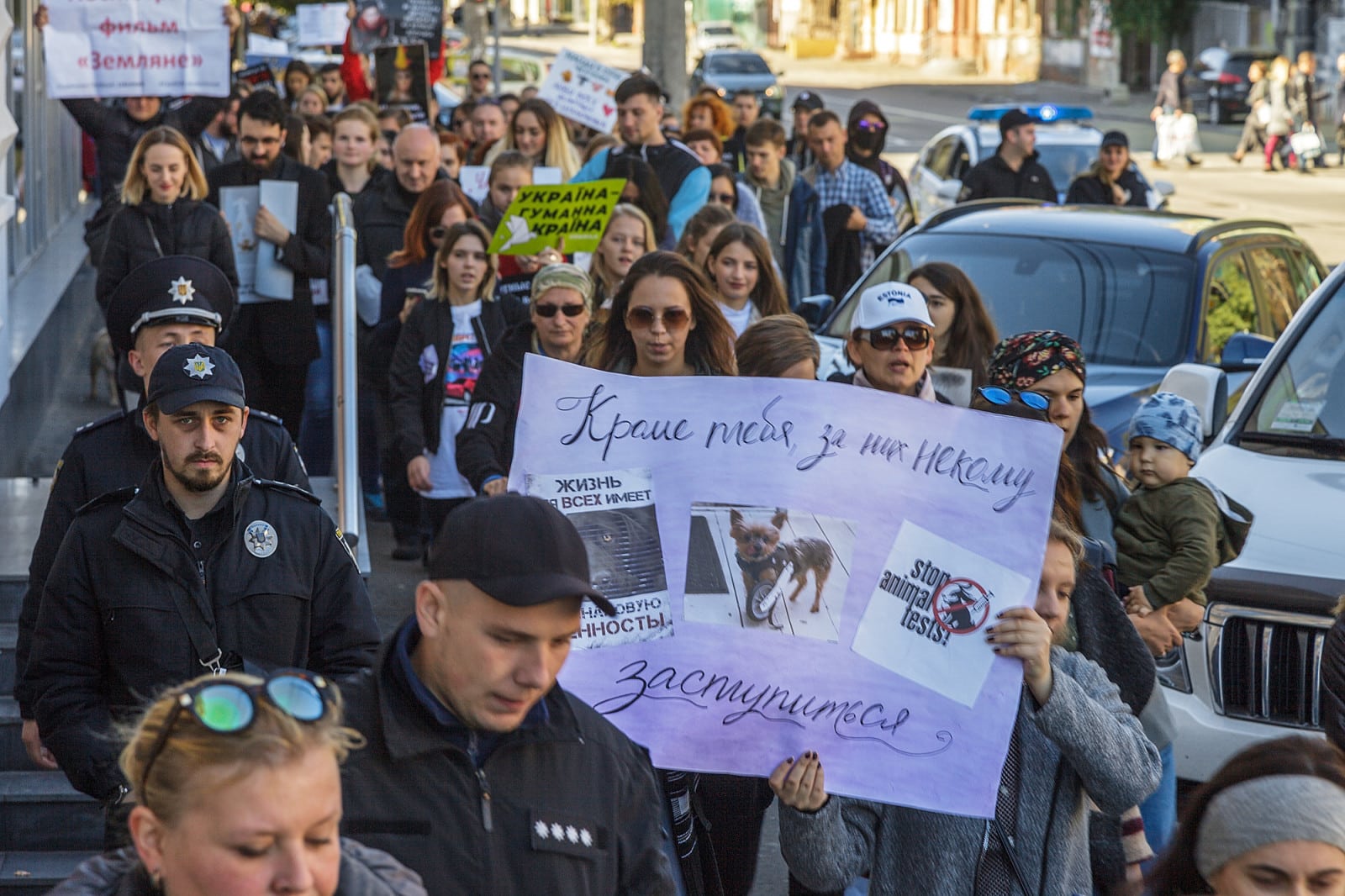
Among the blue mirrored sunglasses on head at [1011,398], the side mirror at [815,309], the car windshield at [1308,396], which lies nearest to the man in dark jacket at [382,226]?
the side mirror at [815,309]

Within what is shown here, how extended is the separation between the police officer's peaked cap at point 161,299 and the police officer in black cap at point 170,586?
86 centimetres

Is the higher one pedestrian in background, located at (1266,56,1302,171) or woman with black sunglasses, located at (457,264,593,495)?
pedestrian in background, located at (1266,56,1302,171)

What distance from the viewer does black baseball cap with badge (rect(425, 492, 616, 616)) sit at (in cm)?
262

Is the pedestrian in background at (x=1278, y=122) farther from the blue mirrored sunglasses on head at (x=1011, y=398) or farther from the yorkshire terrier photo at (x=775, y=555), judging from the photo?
the yorkshire terrier photo at (x=775, y=555)

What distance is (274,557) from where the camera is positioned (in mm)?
3949

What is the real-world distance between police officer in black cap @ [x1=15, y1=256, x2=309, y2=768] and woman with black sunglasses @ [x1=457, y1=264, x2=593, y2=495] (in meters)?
0.94

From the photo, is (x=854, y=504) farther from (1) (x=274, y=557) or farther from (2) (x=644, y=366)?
(2) (x=644, y=366)

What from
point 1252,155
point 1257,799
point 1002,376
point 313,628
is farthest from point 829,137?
point 1252,155

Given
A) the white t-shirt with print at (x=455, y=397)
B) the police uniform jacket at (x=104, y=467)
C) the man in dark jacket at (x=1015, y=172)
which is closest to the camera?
the police uniform jacket at (x=104, y=467)

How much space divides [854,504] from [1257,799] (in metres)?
1.00

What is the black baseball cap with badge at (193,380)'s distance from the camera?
3904 millimetres

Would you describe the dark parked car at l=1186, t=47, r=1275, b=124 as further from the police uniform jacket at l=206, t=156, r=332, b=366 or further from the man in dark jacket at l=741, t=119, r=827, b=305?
the police uniform jacket at l=206, t=156, r=332, b=366

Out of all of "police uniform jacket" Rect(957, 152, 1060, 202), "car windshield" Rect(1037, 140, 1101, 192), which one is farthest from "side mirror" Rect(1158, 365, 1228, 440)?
"car windshield" Rect(1037, 140, 1101, 192)

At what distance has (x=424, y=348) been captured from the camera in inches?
317
